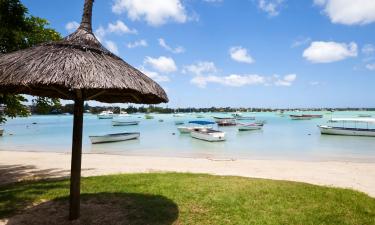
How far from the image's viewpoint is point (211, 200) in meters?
8.09

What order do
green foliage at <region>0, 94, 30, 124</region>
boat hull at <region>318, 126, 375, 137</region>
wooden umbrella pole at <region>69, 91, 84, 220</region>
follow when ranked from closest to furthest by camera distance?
1. wooden umbrella pole at <region>69, 91, 84, 220</region>
2. green foliage at <region>0, 94, 30, 124</region>
3. boat hull at <region>318, 126, 375, 137</region>

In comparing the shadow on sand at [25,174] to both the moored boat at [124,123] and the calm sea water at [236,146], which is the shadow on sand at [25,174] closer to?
the calm sea water at [236,146]

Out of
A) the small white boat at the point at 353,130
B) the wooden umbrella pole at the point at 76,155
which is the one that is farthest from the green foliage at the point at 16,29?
the small white boat at the point at 353,130

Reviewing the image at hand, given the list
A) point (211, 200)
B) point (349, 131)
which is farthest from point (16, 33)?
point (349, 131)

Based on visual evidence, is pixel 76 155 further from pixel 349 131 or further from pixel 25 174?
pixel 349 131

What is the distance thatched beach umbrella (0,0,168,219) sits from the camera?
5.30m

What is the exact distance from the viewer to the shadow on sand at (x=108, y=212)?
6535 millimetres

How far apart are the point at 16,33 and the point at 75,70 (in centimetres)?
590

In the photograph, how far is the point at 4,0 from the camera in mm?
10086

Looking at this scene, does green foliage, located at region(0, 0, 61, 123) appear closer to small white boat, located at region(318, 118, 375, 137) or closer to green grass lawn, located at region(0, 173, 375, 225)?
green grass lawn, located at region(0, 173, 375, 225)

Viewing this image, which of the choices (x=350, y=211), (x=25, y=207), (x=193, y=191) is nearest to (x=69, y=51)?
(x=25, y=207)

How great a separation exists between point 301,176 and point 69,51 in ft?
36.2

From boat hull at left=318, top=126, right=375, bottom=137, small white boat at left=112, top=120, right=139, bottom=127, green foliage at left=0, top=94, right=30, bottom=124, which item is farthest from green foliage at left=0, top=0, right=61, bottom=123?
small white boat at left=112, top=120, right=139, bottom=127

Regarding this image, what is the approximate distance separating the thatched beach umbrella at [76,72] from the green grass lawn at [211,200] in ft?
6.05
